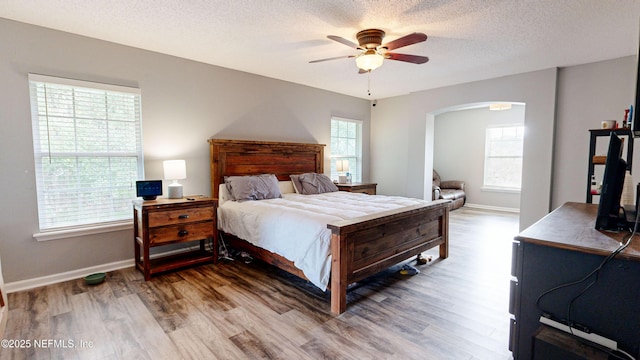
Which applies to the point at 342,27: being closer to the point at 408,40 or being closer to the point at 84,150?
the point at 408,40

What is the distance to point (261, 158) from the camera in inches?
179

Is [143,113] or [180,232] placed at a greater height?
[143,113]

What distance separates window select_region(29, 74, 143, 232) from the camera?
296cm

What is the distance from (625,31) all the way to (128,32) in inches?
198

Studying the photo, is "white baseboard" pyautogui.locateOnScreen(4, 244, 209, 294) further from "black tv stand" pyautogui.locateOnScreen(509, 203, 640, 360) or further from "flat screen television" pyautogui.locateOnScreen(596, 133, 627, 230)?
"flat screen television" pyautogui.locateOnScreen(596, 133, 627, 230)

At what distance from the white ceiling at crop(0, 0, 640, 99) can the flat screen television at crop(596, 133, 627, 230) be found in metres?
1.56

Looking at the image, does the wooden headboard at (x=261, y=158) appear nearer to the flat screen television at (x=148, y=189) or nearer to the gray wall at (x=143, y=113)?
the gray wall at (x=143, y=113)

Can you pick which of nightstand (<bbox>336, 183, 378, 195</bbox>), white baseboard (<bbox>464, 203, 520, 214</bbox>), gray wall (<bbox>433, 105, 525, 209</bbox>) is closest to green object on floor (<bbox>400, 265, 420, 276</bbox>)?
nightstand (<bbox>336, 183, 378, 195</bbox>)

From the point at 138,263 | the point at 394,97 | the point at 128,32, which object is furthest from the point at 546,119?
the point at 138,263

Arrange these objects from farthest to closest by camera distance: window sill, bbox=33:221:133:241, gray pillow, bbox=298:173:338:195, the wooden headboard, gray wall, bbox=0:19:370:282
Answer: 1. gray pillow, bbox=298:173:338:195
2. the wooden headboard
3. window sill, bbox=33:221:133:241
4. gray wall, bbox=0:19:370:282

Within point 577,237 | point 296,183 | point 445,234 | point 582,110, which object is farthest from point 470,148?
point 577,237

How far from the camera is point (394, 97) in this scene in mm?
6145

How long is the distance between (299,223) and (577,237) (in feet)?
6.34

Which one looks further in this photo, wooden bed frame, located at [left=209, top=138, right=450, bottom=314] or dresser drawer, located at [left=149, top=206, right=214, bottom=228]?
dresser drawer, located at [left=149, top=206, right=214, bottom=228]
